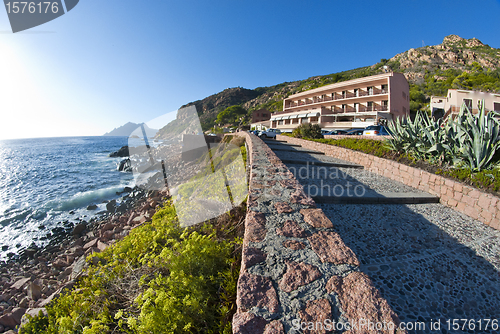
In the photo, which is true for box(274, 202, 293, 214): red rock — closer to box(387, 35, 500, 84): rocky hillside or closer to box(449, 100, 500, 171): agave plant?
box(449, 100, 500, 171): agave plant

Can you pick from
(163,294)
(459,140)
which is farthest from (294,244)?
(459,140)

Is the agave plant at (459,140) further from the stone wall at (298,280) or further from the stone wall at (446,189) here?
the stone wall at (298,280)

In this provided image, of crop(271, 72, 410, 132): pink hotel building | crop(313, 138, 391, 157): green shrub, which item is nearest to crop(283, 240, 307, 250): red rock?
crop(313, 138, 391, 157): green shrub

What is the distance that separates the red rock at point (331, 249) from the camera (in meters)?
1.66

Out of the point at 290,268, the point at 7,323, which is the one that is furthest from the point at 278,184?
the point at 7,323

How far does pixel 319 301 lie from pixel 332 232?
2.83ft

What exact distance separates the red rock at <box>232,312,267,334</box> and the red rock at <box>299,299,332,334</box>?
240mm

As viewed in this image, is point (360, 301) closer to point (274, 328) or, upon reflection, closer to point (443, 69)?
point (274, 328)

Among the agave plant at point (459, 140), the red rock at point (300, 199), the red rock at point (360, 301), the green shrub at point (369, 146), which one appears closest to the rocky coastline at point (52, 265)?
the red rock at point (300, 199)

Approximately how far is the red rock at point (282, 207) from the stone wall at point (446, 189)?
397 centimetres

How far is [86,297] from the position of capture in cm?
222

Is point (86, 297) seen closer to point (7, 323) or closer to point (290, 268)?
point (290, 268)

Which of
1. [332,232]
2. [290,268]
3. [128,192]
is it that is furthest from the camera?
[128,192]

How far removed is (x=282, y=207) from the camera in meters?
2.49
